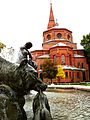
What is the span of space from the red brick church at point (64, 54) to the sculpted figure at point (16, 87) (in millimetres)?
48628

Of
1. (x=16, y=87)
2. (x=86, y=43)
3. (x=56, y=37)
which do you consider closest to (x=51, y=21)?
(x=56, y=37)

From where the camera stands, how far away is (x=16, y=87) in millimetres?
4785

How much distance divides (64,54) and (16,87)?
170ft

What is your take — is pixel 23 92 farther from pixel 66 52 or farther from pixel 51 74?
pixel 66 52

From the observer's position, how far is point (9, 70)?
4914 mm

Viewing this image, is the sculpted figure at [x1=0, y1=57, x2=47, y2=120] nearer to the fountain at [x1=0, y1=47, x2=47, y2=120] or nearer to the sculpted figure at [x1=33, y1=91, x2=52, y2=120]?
the fountain at [x1=0, y1=47, x2=47, y2=120]

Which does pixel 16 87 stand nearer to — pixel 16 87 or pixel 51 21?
pixel 16 87

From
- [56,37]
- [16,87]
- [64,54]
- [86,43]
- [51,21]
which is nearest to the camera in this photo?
[16,87]

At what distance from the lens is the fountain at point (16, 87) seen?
14.9 ft

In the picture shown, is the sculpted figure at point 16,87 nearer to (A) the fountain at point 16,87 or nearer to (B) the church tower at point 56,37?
(A) the fountain at point 16,87

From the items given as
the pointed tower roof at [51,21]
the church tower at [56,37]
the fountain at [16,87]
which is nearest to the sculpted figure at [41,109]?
the fountain at [16,87]

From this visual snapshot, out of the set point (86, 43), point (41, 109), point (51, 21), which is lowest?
point (41, 109)

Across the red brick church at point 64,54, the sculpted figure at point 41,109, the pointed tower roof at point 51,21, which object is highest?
the pointed tower roof at point 51,21

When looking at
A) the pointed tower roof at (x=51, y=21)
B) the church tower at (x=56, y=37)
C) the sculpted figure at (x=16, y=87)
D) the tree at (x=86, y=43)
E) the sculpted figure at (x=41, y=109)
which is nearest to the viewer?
the sculpted figure at (x=41, y=109)
